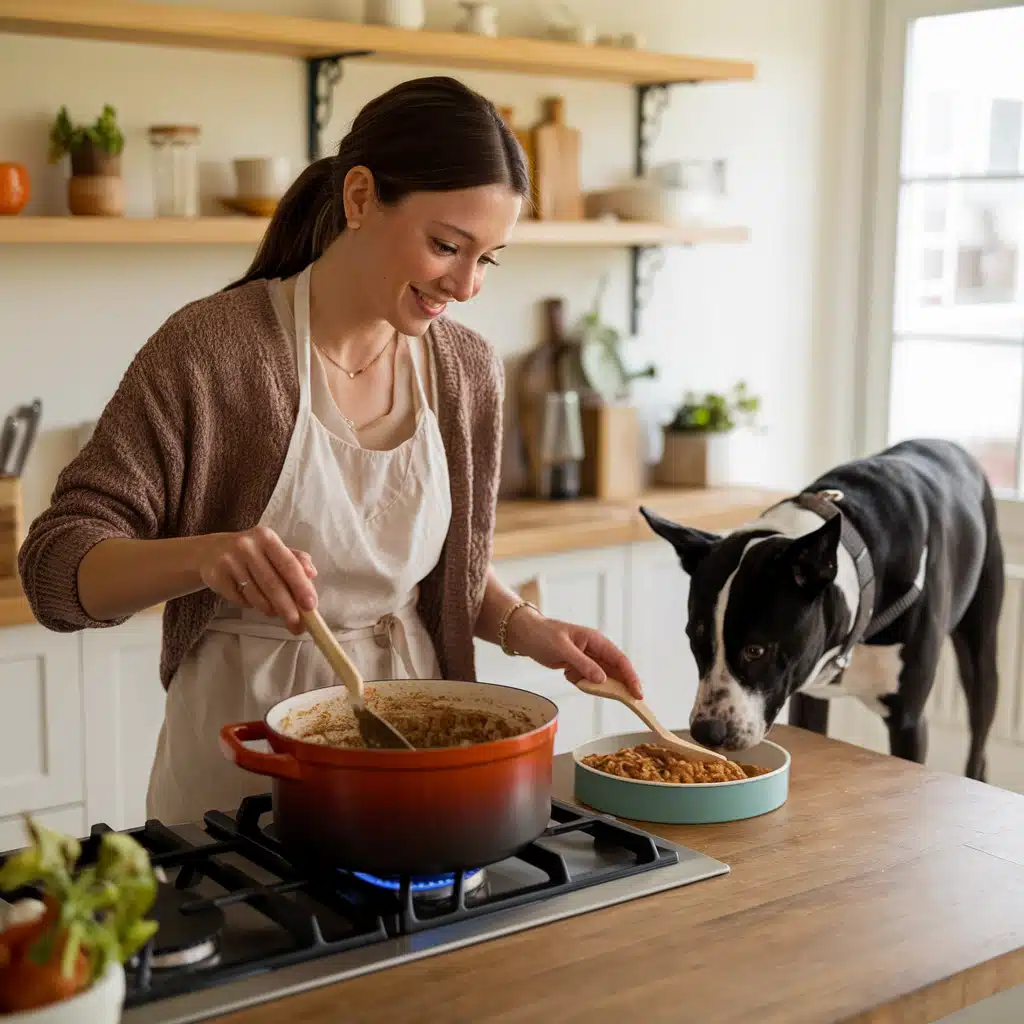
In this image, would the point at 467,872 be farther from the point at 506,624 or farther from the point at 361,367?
the point at 361,367

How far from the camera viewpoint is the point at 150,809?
174 cm

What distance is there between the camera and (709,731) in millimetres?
1716

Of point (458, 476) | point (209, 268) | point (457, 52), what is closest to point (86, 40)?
point (209, 268)

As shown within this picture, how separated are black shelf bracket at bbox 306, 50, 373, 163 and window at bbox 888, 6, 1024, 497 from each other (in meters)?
1.74

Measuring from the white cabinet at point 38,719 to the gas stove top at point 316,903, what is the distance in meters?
1.26

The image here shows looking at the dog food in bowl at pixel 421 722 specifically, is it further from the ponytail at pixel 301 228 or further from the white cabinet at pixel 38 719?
the white cabinet at pixel 38 719

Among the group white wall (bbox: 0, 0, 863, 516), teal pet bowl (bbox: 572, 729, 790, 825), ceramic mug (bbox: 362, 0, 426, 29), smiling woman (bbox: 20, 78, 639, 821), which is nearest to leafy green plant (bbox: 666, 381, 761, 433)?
white wall (bbox: 0, 0, 863, 516)

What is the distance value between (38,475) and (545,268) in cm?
141

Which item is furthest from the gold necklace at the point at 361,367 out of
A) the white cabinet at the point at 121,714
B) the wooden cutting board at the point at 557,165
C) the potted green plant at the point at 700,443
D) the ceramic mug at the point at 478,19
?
the potted green plant at the point at 700,443

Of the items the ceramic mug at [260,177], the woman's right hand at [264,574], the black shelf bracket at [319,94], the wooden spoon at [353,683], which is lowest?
the wooden spoon at [353,683]

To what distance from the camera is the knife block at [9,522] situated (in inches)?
102

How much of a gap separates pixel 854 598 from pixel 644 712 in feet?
2.24

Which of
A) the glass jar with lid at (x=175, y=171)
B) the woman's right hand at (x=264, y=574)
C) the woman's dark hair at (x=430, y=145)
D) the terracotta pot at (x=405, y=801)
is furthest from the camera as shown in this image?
the glass jar with lid at (x=175, y=171)

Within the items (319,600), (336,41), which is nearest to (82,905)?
(319,600)
